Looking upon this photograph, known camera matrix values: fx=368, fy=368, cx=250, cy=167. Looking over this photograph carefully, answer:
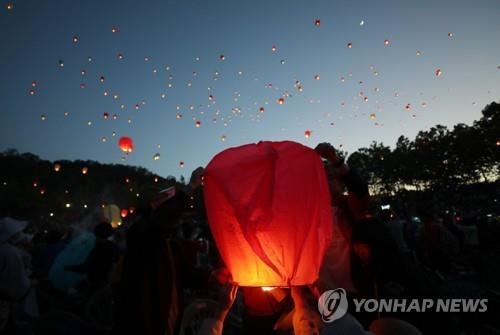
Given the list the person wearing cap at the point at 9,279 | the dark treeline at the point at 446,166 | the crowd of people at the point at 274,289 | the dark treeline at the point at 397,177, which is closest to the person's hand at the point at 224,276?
the crowd of people at the point at 274,289

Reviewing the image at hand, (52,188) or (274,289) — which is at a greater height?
(52,188)

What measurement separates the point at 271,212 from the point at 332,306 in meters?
0.48

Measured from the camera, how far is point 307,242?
175 cm

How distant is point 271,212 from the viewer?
5.65 feet

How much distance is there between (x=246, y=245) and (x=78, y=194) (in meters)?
64.4

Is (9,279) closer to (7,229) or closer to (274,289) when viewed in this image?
(7,229)

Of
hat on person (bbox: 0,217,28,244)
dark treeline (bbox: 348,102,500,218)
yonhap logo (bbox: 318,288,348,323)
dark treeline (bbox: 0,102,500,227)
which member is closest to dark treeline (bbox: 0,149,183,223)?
dark treeline (bbox: 0,102,500,227)

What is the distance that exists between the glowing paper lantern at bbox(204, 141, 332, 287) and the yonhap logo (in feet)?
0.42

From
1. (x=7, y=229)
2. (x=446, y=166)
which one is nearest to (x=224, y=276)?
(x=7, y=229)

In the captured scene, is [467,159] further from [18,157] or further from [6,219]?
[18,157]

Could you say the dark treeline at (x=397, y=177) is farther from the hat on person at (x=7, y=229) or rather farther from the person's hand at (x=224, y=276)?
the person's hand at (x=224, y=276)

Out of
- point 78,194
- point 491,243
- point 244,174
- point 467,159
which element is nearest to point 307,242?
point 244,174

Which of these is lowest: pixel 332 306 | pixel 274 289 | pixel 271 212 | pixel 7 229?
pixel 274 289

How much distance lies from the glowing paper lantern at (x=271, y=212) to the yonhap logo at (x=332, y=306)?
0.13m
